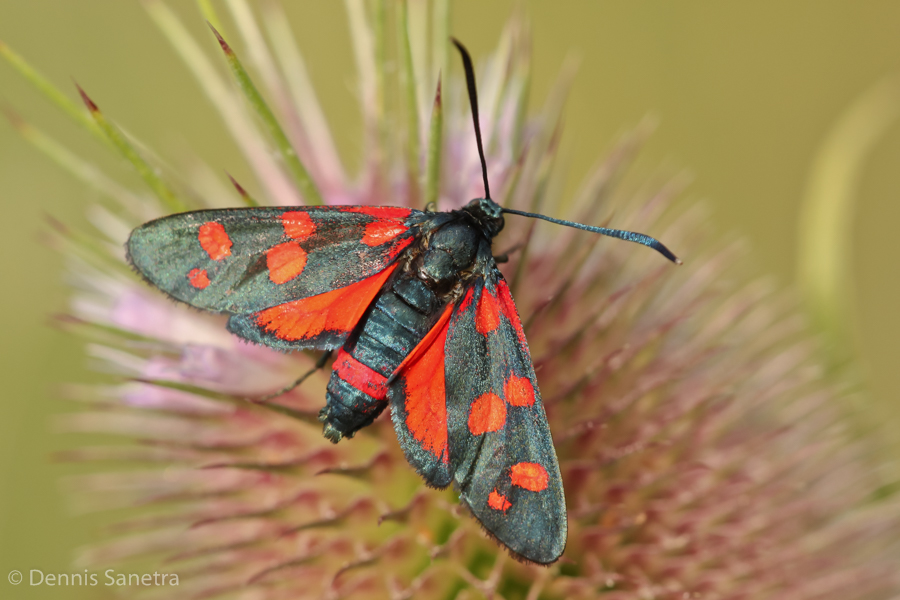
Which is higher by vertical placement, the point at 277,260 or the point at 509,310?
the point at 509,310

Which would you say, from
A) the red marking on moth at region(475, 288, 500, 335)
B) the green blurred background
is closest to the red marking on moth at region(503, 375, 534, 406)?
the red marking on moth at region(475, 288, 500, 335)

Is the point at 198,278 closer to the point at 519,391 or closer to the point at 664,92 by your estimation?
the point at 519,391

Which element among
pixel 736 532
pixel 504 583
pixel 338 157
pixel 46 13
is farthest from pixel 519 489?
pixel 46 13

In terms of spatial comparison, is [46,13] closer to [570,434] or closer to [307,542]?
[307,542]

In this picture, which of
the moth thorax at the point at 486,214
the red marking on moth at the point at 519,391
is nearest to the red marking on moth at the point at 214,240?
the moth thorax at the point at 486,214

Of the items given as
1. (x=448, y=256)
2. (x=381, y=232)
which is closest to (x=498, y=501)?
(x=448, y=256)

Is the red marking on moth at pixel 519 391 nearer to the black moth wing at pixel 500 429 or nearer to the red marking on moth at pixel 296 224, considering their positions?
the black moth wing at pixel 500 429

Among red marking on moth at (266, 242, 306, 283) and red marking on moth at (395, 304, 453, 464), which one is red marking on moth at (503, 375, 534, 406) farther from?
red marking on moth at (266, 242, 306, 283)
